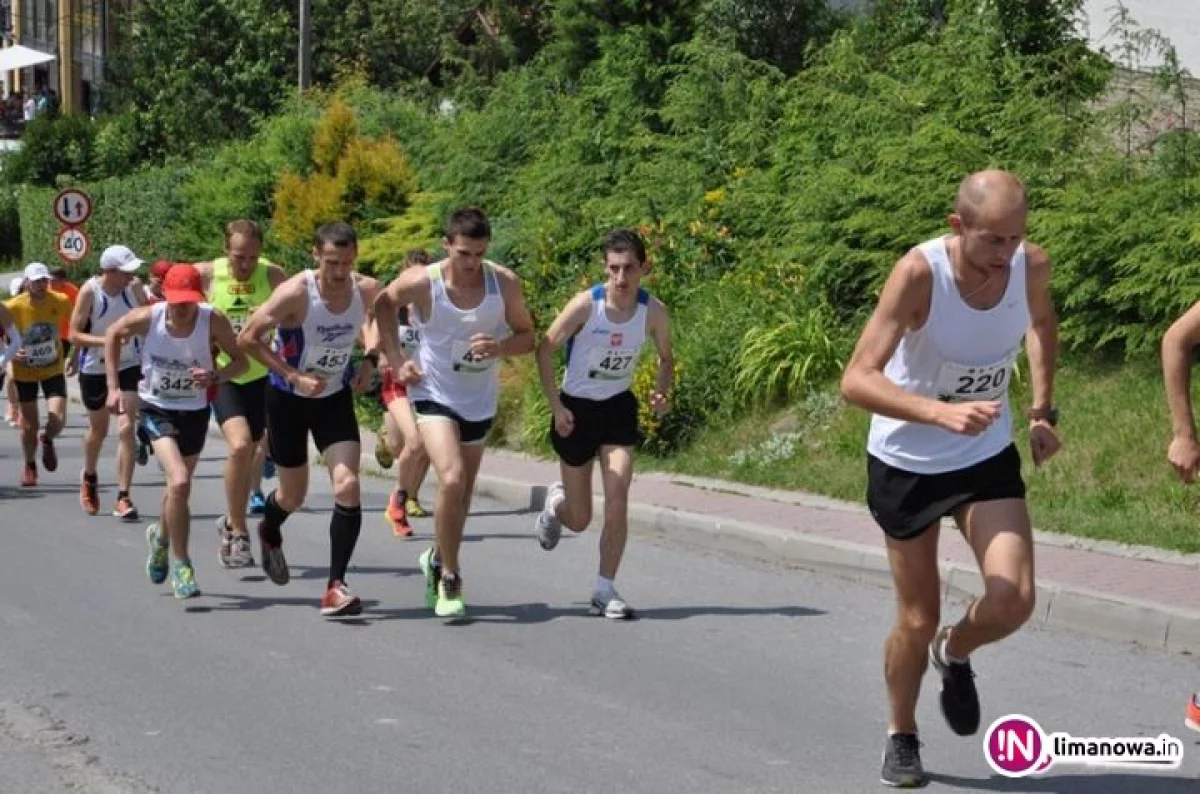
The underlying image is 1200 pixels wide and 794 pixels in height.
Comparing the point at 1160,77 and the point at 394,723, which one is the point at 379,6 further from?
the point at 394,723

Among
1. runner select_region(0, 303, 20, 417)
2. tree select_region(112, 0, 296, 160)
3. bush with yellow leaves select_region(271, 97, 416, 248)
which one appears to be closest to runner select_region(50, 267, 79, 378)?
runner select_region(0, 303, 20, 417)

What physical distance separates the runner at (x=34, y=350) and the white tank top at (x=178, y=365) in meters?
5.80

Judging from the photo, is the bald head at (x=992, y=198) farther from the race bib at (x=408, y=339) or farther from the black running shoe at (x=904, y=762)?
the race bib at (x=408, y=339)

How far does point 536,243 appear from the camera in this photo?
70.3ft

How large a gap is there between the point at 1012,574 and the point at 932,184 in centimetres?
1051

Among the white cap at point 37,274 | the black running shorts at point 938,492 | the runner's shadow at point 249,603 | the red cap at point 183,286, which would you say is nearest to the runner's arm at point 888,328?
the black running shorts at point 938,492

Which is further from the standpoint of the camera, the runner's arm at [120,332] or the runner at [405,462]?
the runner at [405,462]

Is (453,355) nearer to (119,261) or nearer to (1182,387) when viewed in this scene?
(1182,387)

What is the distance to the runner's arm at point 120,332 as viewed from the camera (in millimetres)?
11258

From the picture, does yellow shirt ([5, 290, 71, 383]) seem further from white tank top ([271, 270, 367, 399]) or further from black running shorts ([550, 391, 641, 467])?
black running shorts ([550, 391, 641, 467])

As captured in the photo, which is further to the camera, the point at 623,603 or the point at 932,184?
the point at 932,184

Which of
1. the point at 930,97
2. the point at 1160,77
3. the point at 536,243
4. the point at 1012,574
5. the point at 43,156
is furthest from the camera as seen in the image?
the point at 43,156

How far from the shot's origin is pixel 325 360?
10.3 meters

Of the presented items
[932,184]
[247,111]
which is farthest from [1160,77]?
[247,111]
